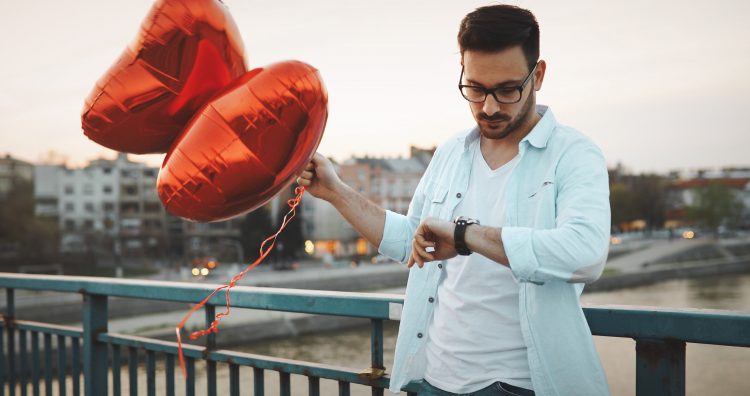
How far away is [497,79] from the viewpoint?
4.09 ft

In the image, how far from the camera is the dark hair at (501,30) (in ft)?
4.05

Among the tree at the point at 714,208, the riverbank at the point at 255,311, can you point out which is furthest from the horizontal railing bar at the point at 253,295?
the tree at the point at 714,208

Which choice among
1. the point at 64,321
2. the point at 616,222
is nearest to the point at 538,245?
the point at 64,321

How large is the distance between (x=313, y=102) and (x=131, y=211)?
5061 centimetres

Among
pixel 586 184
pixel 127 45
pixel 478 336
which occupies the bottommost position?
pixel 478 336

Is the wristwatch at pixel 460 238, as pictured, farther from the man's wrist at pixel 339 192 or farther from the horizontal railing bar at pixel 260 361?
→ the horizontal railing bar at pixel 260 361

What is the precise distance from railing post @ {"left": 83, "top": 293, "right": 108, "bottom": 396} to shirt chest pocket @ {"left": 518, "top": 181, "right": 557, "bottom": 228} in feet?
5.68

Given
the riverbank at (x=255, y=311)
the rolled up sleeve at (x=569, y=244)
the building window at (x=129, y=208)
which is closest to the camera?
the rolled up sleeve at (x=569, y=244)

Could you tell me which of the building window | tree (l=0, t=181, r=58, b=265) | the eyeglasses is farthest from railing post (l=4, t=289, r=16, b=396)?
the building window

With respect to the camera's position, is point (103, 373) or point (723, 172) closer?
point (103, 373)

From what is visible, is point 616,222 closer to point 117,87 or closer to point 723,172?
point 723,172

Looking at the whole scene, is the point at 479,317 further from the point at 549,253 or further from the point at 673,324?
the point at 673,324

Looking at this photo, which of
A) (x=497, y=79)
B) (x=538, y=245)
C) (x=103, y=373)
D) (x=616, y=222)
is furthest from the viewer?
(x=616, y=222)

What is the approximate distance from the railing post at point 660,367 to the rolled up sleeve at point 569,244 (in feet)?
1.06
